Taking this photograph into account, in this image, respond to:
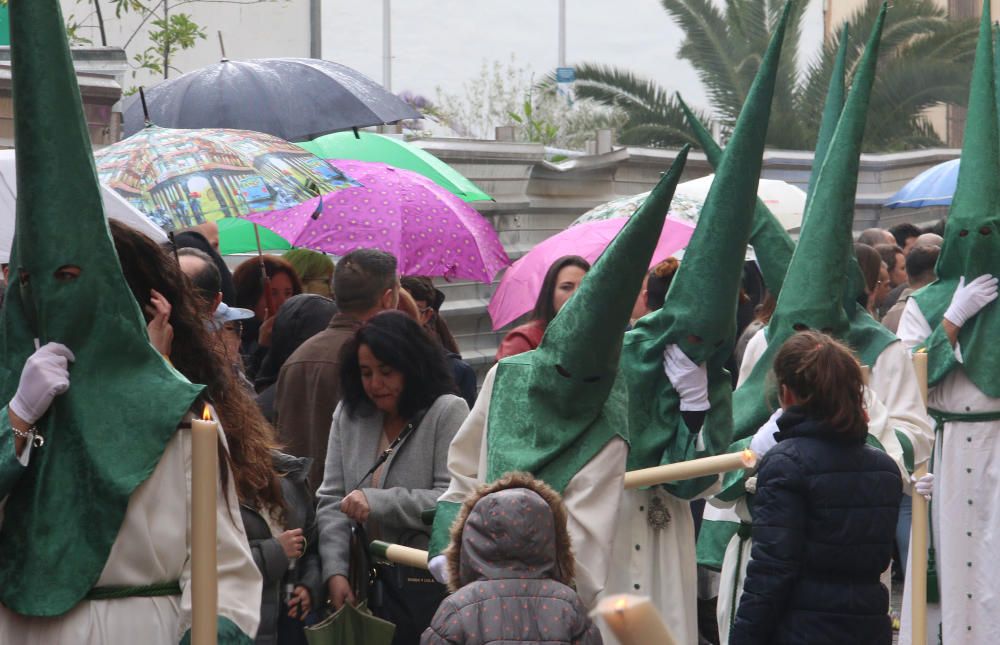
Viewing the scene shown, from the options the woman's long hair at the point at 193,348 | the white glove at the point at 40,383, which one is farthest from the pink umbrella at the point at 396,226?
the white glove at the point at 40,383

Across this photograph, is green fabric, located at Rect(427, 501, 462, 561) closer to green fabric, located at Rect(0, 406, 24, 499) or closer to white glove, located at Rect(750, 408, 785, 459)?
white glove, located at Rect(750, 408, 785, 459)

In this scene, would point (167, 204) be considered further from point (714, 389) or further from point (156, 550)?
point (156, 550)

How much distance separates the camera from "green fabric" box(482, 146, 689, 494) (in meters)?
4.77

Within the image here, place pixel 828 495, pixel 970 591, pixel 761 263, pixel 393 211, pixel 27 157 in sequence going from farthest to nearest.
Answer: pixel 393 211, pixel 970 591, pixel 761 263, pixel 828 495, pixel 27 157

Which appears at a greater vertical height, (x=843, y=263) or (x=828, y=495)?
(x=843, y=263)

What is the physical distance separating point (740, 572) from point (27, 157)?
323 centimetres

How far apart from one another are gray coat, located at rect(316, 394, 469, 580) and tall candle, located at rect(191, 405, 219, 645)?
74.8 inches

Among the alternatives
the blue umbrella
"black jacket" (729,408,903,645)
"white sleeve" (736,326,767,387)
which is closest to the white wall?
the blue umbrella

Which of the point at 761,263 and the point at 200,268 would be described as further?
the point at 761,263

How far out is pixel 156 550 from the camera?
3.66 m

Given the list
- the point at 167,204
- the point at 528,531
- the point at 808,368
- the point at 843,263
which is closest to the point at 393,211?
the point at 167,204

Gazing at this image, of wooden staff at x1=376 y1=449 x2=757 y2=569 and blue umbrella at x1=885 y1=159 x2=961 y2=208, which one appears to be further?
blue umbrella at x1=885 y1=159 x2=961 y2=208

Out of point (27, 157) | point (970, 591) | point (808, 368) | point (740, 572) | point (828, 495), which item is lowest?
point (970, 591)

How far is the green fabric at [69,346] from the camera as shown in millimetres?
3580
